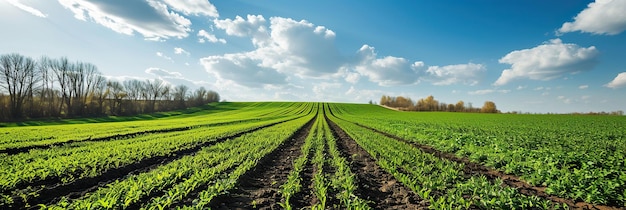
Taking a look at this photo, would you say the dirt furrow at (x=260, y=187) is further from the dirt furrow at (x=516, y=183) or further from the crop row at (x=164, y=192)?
the dirt furrow at (x=516, y=183)

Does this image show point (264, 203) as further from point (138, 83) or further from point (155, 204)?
point (138, 83)

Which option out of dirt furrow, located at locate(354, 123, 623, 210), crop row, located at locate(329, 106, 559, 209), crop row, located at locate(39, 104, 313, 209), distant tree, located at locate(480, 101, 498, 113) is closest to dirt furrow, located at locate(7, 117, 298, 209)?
crop row, located at locate(39, 104, 313, 209)

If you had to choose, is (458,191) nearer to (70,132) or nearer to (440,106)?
(70,132)

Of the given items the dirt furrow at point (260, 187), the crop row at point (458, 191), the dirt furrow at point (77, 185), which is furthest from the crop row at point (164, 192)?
the crop row at point (458, 191)

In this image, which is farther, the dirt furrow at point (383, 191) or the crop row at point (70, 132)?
the crop row at point (70, 132)

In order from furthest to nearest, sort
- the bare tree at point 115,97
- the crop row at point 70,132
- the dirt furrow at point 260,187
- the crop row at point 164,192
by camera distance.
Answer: the bare tree at point 115,97, the crop row at point 70,132, the dirt furrow at point 260,187, the crop row at point 164,192

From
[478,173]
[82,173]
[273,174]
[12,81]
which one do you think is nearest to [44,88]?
[12,81]

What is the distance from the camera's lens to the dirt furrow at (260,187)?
7.36 m

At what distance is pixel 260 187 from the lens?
9.18 meters

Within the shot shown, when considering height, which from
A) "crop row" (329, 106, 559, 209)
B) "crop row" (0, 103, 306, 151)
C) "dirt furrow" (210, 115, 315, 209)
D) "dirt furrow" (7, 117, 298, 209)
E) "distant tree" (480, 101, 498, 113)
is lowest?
"crop row" (0, 103, 306, 151)

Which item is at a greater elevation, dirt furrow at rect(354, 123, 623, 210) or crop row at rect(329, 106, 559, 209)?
crop row at rect(329, 106, 559, 209)

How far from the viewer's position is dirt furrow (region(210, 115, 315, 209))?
7359 millimetres

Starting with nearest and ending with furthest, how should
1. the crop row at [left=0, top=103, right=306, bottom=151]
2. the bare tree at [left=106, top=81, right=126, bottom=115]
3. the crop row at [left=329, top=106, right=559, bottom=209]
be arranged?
the crop row at [left=329, top=106, right=559, bottom=209], the crop row at [left=0, top=103, right=306, bottom=151], the bare tree at [left=106, top=81, right=126, bottom=115]

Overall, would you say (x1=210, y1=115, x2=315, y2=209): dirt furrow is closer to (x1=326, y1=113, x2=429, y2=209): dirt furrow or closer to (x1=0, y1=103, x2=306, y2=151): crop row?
(x1=326, y1=113, x2=429, y2=209): dirt furrow
